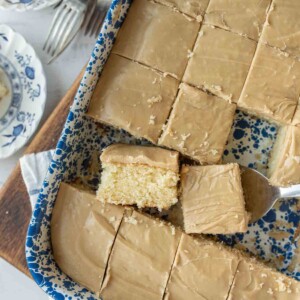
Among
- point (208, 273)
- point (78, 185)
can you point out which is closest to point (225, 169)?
point (208, 273)

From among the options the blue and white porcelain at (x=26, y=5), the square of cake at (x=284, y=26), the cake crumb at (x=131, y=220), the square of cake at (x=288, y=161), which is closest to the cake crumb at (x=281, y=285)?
the square of cake at (x=288, y=161)

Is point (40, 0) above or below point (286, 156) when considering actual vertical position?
above

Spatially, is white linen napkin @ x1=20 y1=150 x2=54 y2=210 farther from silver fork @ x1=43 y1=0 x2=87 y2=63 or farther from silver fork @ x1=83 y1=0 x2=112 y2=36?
silver fork @ x1=83 y1=0 x2=112 y2=36

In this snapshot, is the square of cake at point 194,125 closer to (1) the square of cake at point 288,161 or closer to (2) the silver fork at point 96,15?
→ (1) the square of cake at point 288,161

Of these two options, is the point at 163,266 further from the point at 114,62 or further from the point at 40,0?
the point at 40,0

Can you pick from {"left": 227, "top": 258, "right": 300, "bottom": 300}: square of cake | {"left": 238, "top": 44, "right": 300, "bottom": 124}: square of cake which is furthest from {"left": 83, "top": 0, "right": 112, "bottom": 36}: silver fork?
{"left": 227, "top": 258, "right": 300, "bottom": 300}: square of cake
